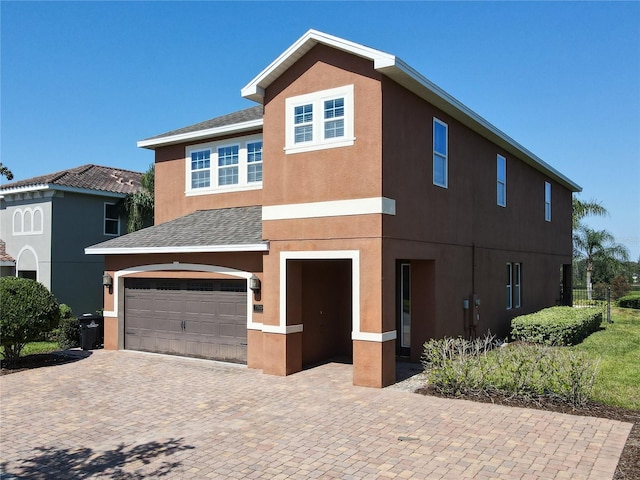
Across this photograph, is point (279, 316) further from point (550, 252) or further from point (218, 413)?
point (550, 252)

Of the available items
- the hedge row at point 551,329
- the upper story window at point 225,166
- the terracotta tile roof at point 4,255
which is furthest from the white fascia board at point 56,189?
the hedge row at point 551,329

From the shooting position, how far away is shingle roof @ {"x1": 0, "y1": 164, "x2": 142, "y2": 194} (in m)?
22.1

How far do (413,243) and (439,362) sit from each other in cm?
300

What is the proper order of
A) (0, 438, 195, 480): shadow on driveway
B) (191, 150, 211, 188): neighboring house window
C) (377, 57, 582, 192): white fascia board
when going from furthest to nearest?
1. (191, 150, 211, 188): neighboring house window
2. (377, 57, 582, 192): white fascia board
3. (0, 438, 195, 480): shadow on driveway

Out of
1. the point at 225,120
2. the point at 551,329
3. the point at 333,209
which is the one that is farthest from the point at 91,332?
the point at 551,329

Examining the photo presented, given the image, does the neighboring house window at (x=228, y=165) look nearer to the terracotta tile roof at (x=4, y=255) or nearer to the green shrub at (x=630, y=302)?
the terracotta tile roof at (x=4, y=255)

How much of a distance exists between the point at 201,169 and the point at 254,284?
6.27 m

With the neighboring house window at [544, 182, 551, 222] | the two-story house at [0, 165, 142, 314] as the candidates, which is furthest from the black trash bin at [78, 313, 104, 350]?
the neighboring house window at [544, 182, 551, 222]

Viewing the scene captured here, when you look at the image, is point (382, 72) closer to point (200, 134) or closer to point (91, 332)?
point (200, 134)

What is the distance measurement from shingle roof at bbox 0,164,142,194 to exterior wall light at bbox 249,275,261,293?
12983 mm

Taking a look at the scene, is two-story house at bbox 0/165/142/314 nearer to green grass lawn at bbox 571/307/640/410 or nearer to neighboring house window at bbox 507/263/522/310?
neighboring house window at bbox 507/263/522/310

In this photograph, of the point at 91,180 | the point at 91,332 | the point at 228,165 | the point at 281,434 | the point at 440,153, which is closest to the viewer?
the point at 281,434

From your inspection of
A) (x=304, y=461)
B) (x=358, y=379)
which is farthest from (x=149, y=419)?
(x=358, y=379)

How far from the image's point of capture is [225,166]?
1677 cm
